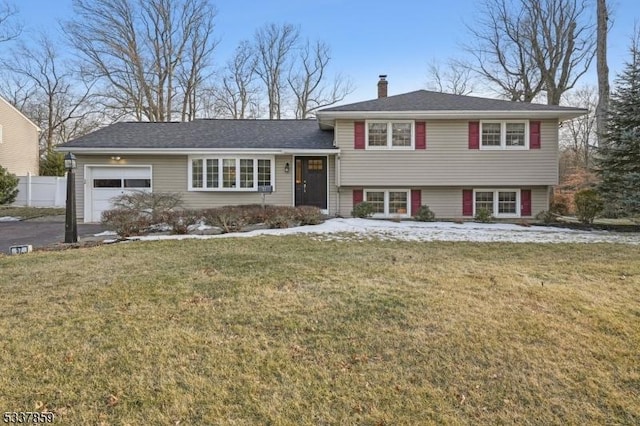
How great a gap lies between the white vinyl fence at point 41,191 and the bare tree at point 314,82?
1589 centimetres

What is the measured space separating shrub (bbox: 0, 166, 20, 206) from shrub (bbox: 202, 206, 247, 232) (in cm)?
1352

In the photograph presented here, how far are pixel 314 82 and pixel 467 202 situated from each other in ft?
65.8

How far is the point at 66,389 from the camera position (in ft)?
8.59

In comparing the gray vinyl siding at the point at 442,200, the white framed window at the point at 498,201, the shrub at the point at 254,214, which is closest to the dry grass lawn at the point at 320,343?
the shrub at the point at 254,214

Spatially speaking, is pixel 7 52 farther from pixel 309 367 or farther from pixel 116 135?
pixel 309 367

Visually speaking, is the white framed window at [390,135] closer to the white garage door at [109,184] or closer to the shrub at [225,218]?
the shrub at [225,218]

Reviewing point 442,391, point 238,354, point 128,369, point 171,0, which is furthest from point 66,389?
point 171,0

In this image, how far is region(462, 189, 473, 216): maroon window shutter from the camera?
13555 mm

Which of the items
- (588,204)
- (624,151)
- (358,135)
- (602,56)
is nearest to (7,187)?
(358,135)

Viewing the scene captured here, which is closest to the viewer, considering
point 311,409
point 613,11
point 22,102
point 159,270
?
point 311,409

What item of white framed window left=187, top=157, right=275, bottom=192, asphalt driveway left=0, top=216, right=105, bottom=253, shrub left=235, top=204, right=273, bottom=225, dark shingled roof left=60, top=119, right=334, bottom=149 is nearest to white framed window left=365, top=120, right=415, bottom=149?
dark shingled roof left=60, top=119, right=334, bottom=149

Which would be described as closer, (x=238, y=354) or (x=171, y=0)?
(x=238, y=354)

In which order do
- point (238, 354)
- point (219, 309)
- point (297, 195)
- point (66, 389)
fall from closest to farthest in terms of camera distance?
1. point (66, 389)
2. point (238, 354)
3. point (219, 309)
4. point (297, 195)

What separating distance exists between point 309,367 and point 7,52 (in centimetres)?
3234
